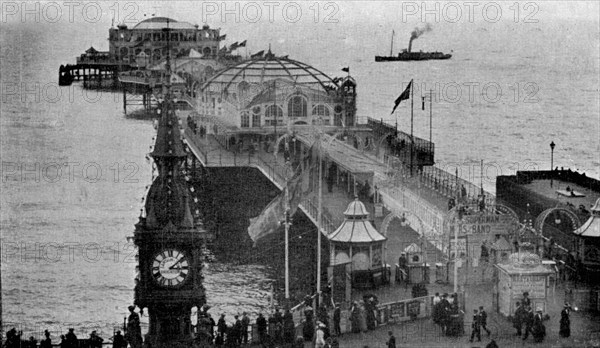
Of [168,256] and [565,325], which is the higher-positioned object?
[168,256]

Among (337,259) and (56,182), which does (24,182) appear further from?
(337,259)

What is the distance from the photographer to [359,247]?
33.4 m

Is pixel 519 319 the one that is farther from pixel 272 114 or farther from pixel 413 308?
pixel 272 114

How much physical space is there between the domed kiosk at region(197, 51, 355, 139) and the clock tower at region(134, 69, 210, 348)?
4312 centimetres

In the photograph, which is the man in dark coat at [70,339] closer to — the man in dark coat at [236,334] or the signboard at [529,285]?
the man in dark coat at [236,334]

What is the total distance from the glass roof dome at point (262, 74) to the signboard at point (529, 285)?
52.5 metres

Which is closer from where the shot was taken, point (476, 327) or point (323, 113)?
point (476, 327)

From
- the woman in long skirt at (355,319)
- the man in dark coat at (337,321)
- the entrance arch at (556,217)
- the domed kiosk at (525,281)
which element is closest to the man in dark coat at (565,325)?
the domed kiosk at (525,281)

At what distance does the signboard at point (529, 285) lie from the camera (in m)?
27.8

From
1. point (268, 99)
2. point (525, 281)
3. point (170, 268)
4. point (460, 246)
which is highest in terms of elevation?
point (268, 99)

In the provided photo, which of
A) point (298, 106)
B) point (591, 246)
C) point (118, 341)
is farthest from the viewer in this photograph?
point (298, 106)

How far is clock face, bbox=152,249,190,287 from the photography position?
22703mm

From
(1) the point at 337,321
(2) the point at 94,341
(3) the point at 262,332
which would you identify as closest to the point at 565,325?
(1) the point at 337,321

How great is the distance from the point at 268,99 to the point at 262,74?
28.2ft
